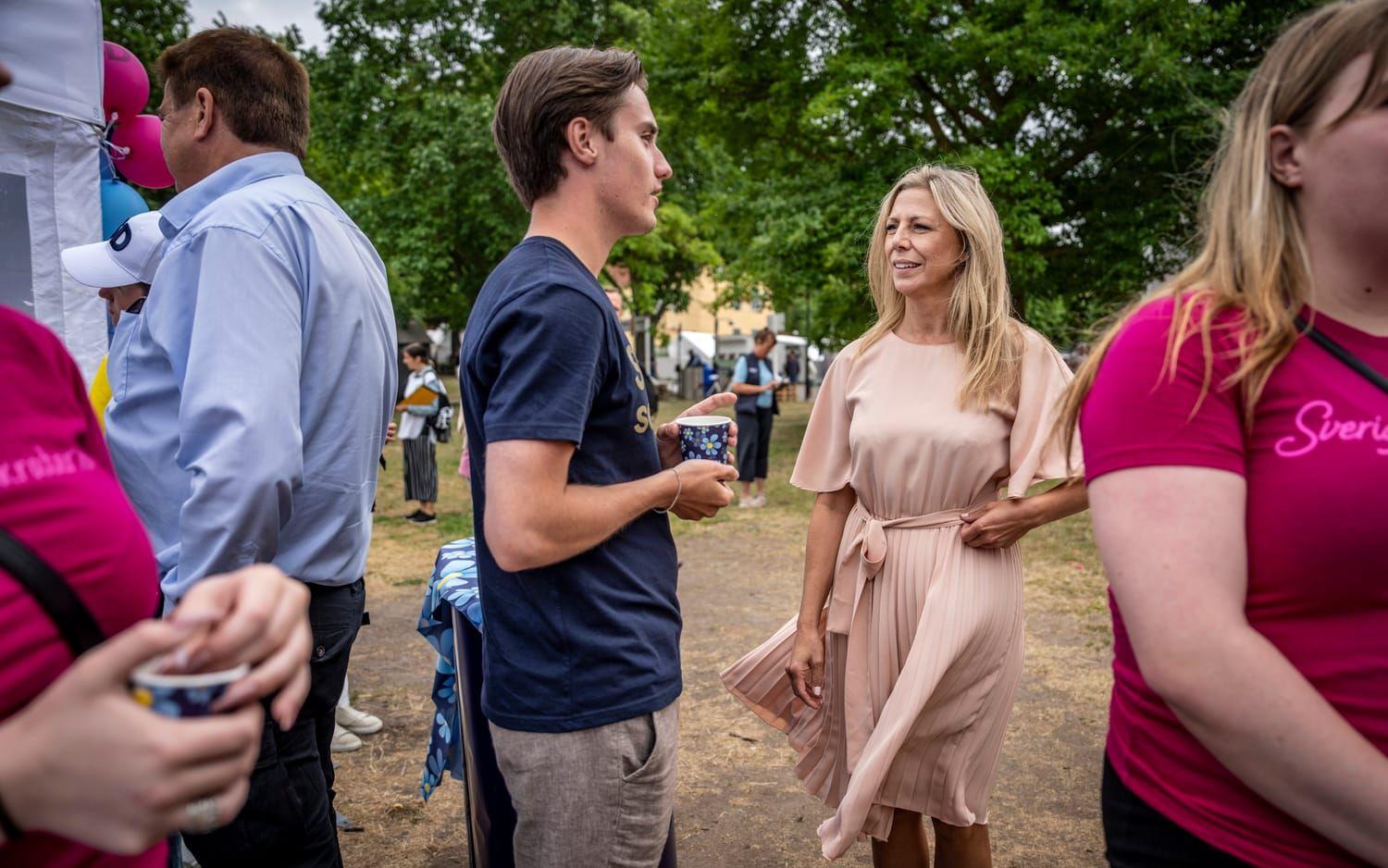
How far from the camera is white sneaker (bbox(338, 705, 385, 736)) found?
4.75 meters

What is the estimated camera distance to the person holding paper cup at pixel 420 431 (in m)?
10.2

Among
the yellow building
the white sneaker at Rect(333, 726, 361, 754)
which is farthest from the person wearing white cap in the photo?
the yellow building

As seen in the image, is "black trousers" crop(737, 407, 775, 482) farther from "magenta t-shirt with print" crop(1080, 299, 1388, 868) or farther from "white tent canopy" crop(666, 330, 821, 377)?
"white tent canopy" crop(666, 330, 821, 377)

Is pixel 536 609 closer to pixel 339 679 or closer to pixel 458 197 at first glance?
pixel 339 679

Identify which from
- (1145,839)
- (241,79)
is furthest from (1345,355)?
(241,79)

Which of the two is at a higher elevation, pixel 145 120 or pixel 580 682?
pixel 145 120

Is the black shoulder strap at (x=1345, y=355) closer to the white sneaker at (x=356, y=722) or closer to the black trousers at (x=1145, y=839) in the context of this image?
the black trousers at (x=1145, y=839)

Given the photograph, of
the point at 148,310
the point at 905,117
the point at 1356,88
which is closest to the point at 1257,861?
the point at 1356,88

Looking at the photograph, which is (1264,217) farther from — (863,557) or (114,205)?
(114,205)

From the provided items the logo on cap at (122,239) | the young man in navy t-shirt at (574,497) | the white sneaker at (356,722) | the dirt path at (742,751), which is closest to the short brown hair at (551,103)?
the young man in navy t-shirt at (574,497)

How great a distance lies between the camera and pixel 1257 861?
4.00ft

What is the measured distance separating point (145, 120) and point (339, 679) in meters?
3.63

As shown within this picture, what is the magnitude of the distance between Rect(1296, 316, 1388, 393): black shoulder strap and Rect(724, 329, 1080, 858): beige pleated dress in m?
1.35

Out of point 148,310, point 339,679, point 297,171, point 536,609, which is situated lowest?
point 339,679
